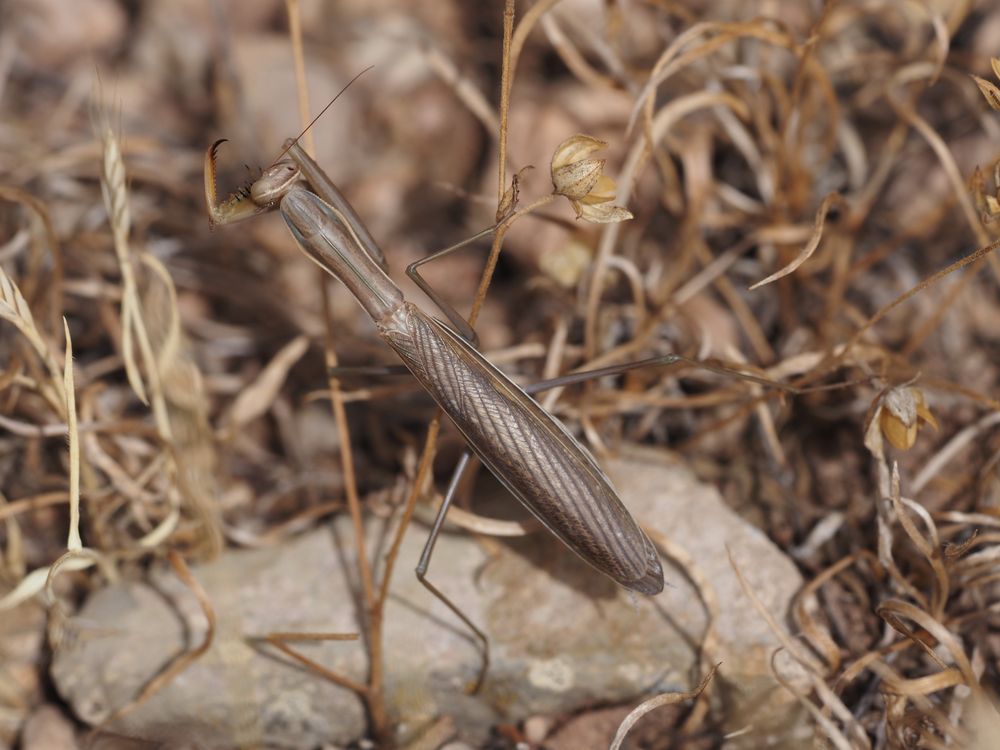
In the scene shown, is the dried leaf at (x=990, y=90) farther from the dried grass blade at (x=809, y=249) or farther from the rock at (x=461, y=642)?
the rock at (x=461, y=642)

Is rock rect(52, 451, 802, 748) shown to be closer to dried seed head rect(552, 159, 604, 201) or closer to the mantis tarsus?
the mantis tarsus

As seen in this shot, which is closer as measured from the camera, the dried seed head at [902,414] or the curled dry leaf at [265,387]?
the dried seed head at [902,414]

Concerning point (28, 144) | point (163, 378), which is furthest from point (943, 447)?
point (28, 144)

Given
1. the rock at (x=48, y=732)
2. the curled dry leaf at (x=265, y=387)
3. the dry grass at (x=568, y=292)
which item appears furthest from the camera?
the curled dry leaf at (x=265, y=387)

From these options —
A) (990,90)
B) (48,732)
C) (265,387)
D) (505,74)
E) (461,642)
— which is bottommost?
(461,642)

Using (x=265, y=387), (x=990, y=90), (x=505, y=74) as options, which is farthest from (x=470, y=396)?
(x=990, y=90)

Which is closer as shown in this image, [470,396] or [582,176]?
[582,176]

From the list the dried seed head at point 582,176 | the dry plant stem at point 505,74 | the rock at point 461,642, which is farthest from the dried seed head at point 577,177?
the rock at point 461,642

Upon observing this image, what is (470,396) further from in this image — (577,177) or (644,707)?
(644,707)
